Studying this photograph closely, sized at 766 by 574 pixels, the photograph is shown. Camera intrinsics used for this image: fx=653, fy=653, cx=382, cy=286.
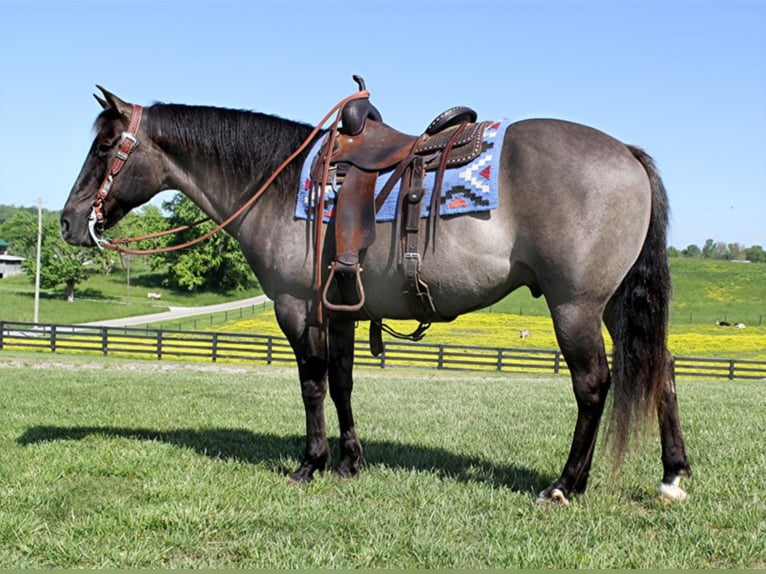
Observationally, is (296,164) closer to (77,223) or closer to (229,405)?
(77,223)

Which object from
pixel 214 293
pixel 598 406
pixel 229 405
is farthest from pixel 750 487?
pixel 214 293

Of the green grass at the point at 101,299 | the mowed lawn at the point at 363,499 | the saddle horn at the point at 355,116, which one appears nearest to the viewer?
the mowed lawn at the point at 363,499

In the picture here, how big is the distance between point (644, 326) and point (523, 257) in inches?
40.1

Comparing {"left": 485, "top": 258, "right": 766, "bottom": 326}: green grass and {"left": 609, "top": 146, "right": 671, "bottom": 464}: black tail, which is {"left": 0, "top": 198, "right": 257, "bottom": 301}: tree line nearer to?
{"left": 485, "top": 258, "right": 766, "bottom": 326}: green grass

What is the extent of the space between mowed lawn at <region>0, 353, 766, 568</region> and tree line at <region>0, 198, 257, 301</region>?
41831 mm

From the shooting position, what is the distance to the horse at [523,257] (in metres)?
4.33

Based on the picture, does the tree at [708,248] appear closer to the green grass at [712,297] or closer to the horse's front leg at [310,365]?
the green grass at [712,297]

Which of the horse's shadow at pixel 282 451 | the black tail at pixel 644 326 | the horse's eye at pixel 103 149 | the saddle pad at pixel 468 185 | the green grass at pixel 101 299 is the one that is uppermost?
the horse's eye at pixel 103 149

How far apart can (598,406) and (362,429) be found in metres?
3.27

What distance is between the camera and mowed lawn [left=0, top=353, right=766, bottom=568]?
349 centimetres

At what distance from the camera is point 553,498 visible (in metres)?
4.35

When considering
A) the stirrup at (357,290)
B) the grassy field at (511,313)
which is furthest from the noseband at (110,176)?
the grassy field at (511,313)

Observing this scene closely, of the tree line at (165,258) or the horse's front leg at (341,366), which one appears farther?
the tree line at (165,258)

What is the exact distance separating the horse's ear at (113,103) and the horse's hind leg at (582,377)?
393cm
